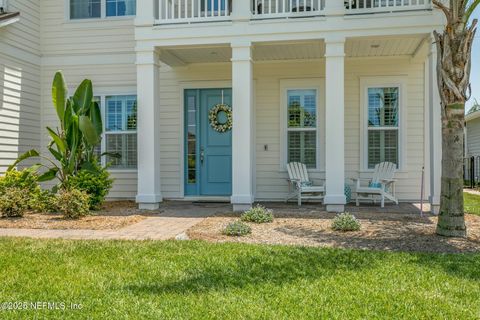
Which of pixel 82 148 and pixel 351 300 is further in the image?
pixel 82 148

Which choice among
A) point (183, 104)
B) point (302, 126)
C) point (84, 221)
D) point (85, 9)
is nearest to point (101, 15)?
point (85, 9)

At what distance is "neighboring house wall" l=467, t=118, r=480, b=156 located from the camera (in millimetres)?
18891

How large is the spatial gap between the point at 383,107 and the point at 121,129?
6.09 m

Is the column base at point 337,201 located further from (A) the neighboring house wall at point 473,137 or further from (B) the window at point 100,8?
(A) the neighboring house wall at point 473,137

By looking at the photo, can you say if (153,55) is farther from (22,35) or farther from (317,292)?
(317,292)

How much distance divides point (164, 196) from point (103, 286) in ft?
21.9

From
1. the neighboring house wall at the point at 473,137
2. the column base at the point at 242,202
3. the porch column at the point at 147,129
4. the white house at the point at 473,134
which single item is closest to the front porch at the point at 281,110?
the porch column at the point at 147,129

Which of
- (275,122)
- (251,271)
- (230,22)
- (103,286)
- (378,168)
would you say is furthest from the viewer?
(275,122)

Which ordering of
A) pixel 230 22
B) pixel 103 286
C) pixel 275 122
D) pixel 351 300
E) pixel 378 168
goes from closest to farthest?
pixel 351 300 < pixel 103 286 < pixel 230 22 < pixel 378 168 < pixel 275 122

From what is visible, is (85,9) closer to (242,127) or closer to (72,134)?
(72,134)

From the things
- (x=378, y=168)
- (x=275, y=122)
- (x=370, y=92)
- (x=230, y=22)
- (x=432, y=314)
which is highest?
(x=230, y=22)

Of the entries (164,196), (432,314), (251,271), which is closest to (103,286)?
→ (251,271)

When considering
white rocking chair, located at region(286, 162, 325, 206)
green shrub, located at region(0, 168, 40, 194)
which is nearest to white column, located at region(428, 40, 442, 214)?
white rocking chair, located at region(286, 162, 325, 206)

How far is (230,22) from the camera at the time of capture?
8.16m
